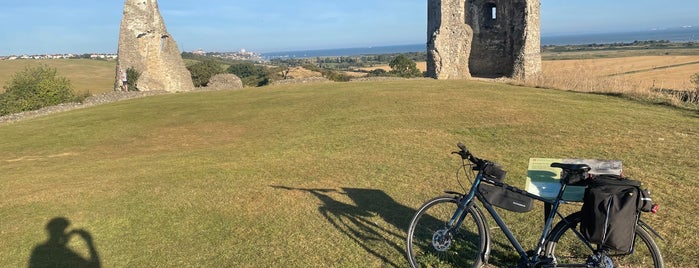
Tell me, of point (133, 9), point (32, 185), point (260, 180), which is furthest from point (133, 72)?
point (260, 180)

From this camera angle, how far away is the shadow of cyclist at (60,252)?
532 centimetres

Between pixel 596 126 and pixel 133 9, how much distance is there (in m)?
26.9

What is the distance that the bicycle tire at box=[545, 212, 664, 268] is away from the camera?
3.56 m

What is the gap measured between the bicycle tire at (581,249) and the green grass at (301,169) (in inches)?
12.1

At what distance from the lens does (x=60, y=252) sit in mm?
5648

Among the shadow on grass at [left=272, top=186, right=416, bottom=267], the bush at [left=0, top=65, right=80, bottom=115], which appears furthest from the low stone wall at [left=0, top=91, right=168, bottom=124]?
the shadow on grass at [left=272, top=186, right=416, bottom=267]

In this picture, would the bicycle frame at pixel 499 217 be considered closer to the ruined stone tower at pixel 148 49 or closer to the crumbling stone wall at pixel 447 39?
→ the crumbling stone wall at pixel 447 39

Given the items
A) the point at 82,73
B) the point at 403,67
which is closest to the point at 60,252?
the point at 403,67

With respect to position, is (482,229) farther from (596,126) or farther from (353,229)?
(596,126)

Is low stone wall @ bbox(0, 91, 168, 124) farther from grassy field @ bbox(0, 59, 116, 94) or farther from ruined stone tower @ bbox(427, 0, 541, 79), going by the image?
grassy field @ bbox(0, 59, 116, 94)

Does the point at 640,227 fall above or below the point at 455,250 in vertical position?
above

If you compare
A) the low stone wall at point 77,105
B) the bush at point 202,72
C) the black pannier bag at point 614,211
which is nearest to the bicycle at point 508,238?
the black pannier bag at point 614,211

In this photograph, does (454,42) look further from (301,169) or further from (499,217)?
(499,217)

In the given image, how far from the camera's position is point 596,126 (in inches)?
434
